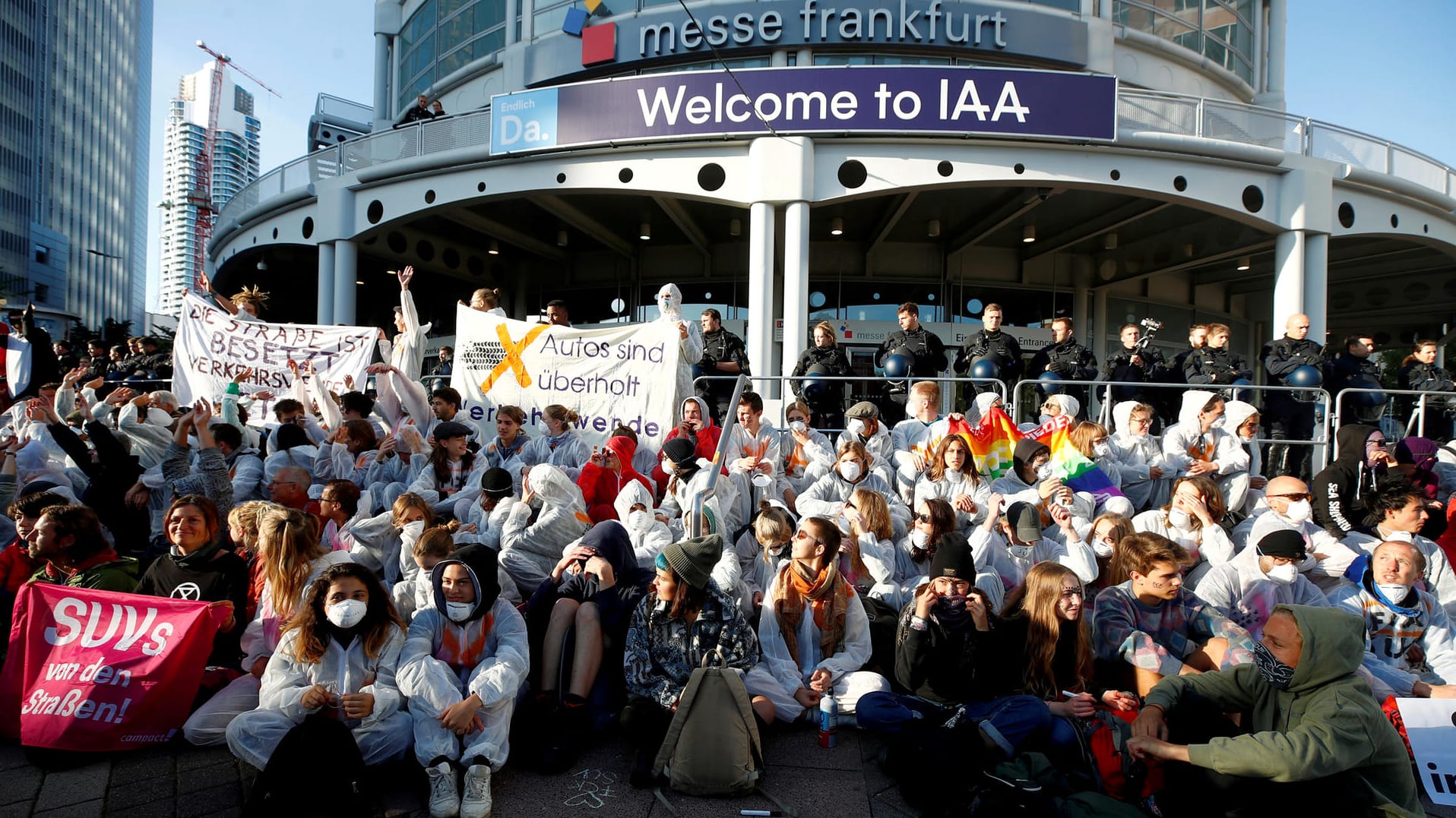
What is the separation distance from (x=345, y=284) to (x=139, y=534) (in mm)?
10538

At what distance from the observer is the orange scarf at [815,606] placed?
4.94 metres

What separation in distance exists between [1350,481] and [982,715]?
5.10 meters

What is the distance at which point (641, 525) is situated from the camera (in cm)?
578

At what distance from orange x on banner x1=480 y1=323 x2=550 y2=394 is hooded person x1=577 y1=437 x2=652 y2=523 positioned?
2.10m

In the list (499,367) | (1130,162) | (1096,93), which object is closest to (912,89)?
(1096,93)

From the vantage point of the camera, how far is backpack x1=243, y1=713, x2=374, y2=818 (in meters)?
3.61

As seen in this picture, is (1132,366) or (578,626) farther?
(1132,366)

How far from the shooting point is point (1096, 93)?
12.4 meters

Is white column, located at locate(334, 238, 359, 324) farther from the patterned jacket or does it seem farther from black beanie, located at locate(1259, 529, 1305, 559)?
black beanie, located at locate(1259, 529, 1305, 559)

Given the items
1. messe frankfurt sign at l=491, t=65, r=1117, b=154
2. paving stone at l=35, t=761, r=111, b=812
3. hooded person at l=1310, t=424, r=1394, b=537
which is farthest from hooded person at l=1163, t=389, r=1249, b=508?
paving stone at l=35, t=761, r=111, b=812

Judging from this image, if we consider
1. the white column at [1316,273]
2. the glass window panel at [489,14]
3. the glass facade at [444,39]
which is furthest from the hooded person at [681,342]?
the glass window panel at [489,14]

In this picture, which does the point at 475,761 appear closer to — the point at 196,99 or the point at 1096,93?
the point at 1096,93

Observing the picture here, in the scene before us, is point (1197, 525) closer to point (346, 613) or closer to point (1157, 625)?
point (1157, 625)

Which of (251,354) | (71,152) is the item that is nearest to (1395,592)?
(251,354)
